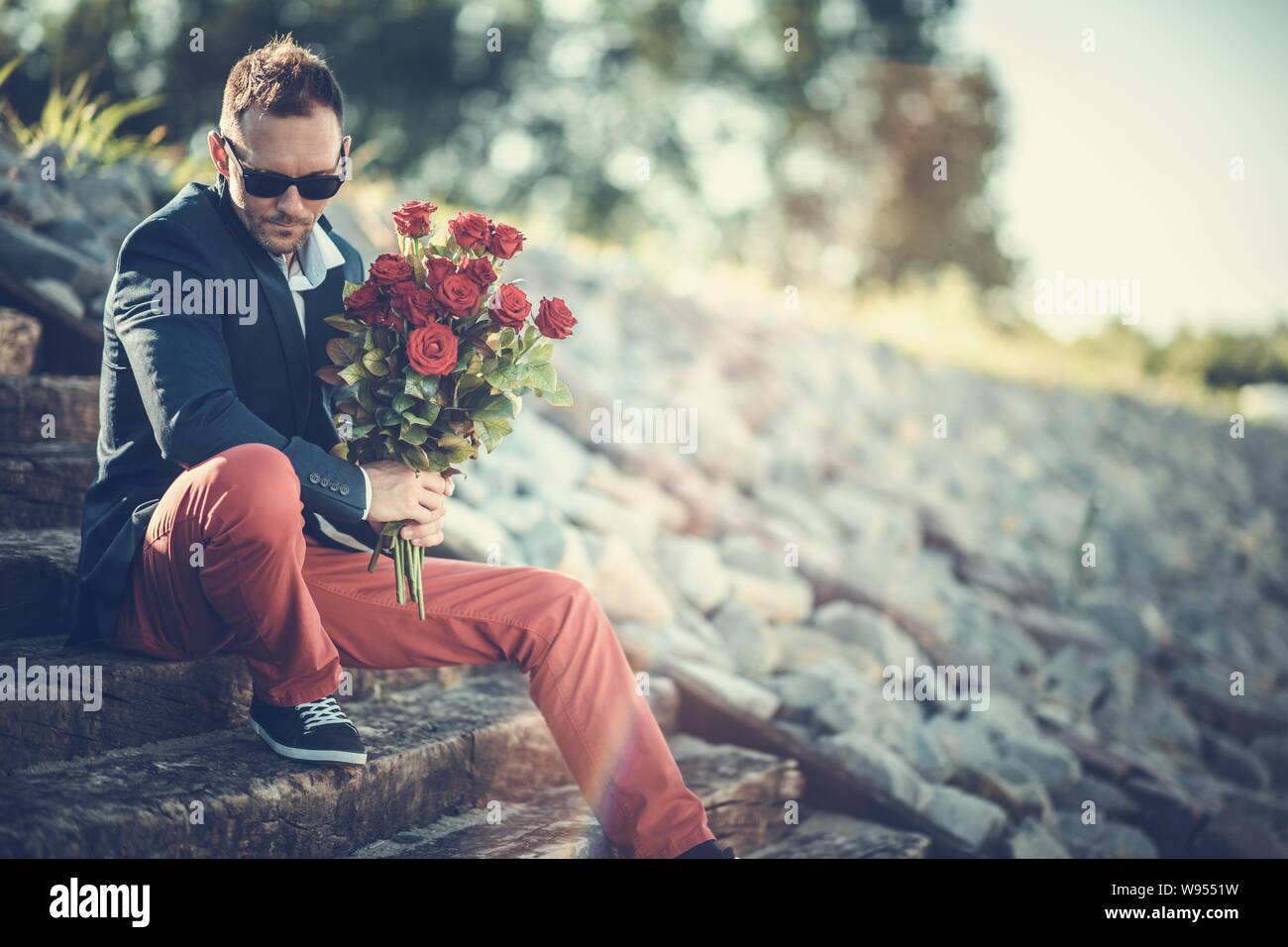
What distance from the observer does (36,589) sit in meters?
2.70

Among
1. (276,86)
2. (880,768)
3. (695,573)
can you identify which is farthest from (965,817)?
(276,86)

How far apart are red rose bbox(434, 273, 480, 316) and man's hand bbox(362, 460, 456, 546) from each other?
0.39m

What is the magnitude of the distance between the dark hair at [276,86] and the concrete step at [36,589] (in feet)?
3.77

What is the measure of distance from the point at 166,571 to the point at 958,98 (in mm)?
19921

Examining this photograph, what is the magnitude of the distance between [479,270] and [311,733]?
43.4 inches

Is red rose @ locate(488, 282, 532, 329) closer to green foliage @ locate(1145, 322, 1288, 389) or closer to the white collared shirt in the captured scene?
the white collared shirt

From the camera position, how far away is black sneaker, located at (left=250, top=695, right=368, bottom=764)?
244cm

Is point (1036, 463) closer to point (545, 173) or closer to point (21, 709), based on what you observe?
point (21, 709)

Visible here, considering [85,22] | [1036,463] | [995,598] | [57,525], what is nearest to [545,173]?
[85,22]

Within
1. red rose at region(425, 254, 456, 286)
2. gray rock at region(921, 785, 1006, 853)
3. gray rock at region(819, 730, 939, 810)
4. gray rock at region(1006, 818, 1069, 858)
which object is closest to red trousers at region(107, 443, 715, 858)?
red rose at region(425, 254, 456, 286)

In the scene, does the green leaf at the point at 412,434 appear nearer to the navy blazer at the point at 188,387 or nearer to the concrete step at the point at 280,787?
the navy blazer at the point at 188,387

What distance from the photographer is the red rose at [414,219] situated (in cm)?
254

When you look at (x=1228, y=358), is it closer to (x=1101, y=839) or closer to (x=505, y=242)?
(x=1101, y=839)
